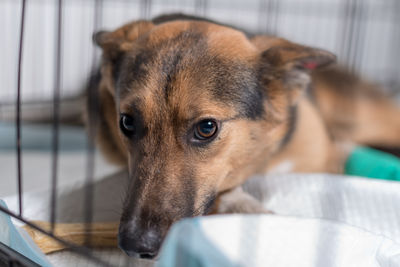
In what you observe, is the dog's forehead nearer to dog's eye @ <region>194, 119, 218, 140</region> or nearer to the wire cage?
dog's eye @ <region>194, 119, 218, 140</region>

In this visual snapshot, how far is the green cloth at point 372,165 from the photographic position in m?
1.65

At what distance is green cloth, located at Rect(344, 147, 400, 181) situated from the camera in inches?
64.8

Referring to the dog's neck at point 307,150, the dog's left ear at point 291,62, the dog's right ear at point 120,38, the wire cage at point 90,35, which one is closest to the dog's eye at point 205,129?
the dog's left ear at point 291,62

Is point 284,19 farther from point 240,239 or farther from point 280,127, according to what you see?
point 240,239

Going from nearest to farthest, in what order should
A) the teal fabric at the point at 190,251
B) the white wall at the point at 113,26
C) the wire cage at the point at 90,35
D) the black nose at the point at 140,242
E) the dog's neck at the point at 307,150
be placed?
1. the teal fabric at the point at 190,251
2. the black nose at the point at 140,242
3. the dog's neck at the point at 307,150
4. the wire cage at the point at 90,35
5. the white wall at the point at 113,26

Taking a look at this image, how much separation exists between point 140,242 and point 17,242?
1.21 ft

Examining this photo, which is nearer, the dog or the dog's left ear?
the dog

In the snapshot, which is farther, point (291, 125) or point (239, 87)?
point (291, 125)

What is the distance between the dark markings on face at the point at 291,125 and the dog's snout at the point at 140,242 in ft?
2.74

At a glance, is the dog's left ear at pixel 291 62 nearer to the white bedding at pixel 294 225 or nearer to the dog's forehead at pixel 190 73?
the dog's forehead at pixel 190 73

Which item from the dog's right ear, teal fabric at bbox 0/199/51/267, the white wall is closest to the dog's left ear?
the dog's right ear

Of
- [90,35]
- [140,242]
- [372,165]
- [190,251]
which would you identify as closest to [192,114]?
[140,242]

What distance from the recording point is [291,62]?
5.10ft

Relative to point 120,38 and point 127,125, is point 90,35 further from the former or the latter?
point 127,125
